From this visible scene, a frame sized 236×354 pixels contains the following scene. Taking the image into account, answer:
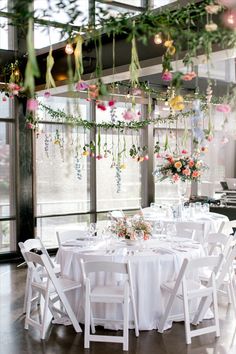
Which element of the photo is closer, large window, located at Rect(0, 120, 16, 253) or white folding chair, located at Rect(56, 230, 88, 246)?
white folding chair, located at Rect(56, 230, 88, 246)

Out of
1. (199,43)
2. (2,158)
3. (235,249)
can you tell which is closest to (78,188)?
(2,158)

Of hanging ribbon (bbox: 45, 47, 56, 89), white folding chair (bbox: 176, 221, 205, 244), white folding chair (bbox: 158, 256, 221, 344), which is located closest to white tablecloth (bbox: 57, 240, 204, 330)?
white folding chair (bbox: 158, 256, 221, 344)

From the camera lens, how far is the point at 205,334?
16.0ft

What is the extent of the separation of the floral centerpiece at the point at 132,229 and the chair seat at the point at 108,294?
0.84 m

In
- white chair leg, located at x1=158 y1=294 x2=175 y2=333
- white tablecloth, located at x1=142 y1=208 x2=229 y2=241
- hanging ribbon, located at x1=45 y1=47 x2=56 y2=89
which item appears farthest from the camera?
white tablecloth, located at x1=142 y1=208 x2=229 y2=241

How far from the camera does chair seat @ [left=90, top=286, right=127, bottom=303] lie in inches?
182

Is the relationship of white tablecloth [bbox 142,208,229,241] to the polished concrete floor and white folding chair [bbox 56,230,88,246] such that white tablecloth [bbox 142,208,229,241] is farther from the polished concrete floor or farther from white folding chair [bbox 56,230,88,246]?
the polished concrete floor

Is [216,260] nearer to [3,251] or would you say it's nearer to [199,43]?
[199,43]

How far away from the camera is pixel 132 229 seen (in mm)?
5594

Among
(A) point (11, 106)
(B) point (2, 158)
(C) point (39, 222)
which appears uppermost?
(A) point (11, 106)

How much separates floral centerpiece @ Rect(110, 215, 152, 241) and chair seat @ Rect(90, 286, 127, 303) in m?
0.84

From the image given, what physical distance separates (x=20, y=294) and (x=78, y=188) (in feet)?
10.9

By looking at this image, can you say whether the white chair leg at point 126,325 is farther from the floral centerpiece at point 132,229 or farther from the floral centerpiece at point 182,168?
the floral centerpiece at point 182,168

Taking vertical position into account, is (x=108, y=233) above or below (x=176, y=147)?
below
